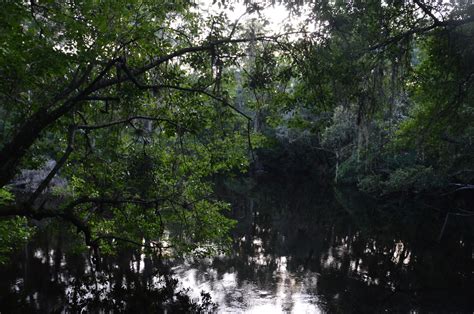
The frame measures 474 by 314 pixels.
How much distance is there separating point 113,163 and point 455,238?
18.6 metres

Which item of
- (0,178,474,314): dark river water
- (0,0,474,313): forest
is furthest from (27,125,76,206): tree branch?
(0,178,474,314): dark river water

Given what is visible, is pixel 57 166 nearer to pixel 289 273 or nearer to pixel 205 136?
pixel 205 136

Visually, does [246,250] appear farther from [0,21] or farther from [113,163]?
[0,21]

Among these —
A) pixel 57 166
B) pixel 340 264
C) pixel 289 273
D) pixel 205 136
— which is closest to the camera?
pixel 57 166

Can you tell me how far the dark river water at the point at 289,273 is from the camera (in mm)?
11484

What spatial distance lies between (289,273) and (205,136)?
24.0ft

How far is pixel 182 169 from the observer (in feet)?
30.9

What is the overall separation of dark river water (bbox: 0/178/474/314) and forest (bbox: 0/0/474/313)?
0.09 metres

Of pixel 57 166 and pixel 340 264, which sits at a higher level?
pixel 57 166

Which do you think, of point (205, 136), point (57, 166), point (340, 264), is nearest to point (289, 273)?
point (340, 264)

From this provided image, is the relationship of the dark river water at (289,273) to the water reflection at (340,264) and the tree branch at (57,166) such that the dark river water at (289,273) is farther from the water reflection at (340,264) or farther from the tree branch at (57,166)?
the tree branch at (57,166)

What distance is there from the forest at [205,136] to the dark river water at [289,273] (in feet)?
0.29

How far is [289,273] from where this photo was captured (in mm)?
14484

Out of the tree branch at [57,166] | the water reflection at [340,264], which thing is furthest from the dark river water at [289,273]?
the tree branch at [57,166]
